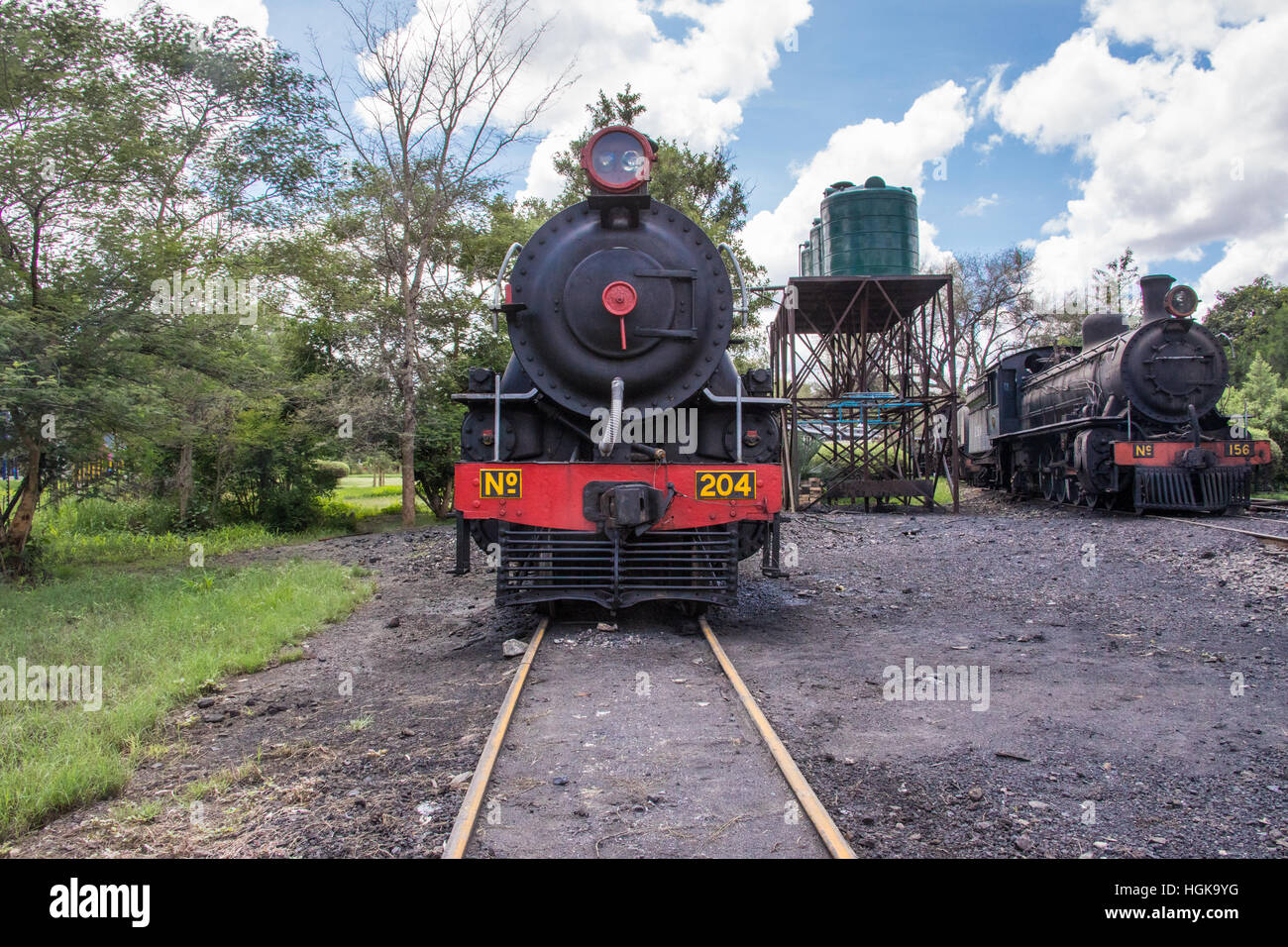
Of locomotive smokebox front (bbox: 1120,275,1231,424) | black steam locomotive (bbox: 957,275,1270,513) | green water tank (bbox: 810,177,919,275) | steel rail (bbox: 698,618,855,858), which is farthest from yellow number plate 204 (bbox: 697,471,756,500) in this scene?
green water tank (bbox: 810,177,919,275)

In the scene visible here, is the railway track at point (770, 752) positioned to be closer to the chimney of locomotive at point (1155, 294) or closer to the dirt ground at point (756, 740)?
the dirt ground at point (756, 740)

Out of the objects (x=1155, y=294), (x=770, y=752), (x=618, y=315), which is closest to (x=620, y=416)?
(x=618, y=315)

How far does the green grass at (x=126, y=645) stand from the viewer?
332cm

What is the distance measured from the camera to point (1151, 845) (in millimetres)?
2582

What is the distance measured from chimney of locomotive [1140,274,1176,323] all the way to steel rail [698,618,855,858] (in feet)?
42.6

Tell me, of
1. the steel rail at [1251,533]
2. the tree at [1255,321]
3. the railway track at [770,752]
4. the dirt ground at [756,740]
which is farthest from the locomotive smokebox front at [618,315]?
the tree at [1255,321]

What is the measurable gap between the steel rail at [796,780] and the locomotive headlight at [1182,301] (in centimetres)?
1270

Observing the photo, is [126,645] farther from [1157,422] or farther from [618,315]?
[1157,422]

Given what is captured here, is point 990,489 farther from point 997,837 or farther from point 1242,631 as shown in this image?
point 997,837

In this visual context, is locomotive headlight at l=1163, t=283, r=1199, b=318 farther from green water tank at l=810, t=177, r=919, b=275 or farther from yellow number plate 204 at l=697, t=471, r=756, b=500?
yellow number plate 204 at l=697, t=471, r=756, b=500

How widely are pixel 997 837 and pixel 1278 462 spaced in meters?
24.6

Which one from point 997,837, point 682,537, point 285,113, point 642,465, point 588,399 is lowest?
point 997,837

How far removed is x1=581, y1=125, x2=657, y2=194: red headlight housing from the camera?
5789 millimetres
